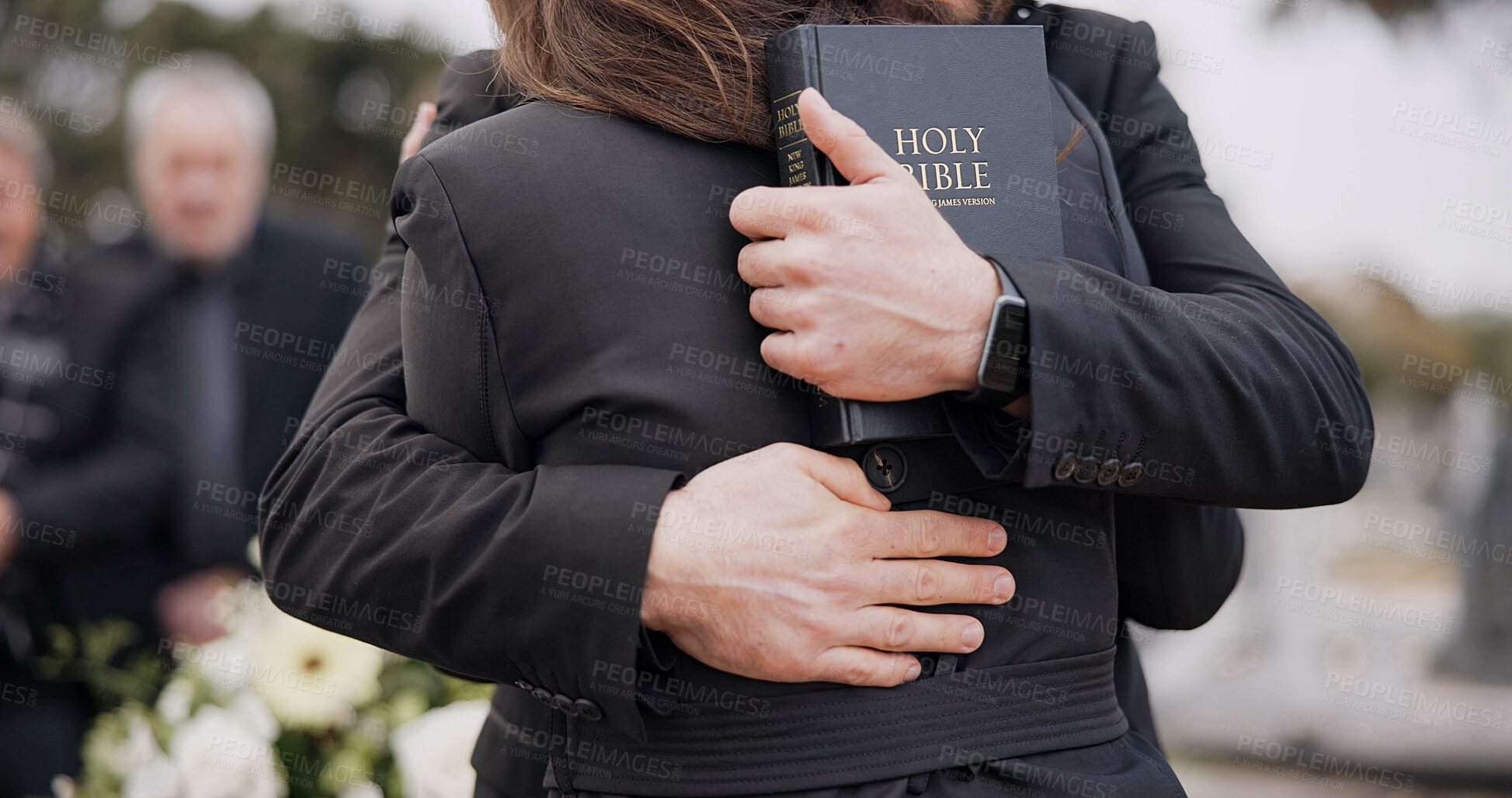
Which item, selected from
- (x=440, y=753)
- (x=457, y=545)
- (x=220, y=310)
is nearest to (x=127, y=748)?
(x=440, y=753)

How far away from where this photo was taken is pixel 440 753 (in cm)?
206

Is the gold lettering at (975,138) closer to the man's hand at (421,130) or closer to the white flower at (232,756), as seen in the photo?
the man's hand at (421,130)

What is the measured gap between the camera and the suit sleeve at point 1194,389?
1194 millimetres

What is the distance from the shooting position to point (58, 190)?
889cm

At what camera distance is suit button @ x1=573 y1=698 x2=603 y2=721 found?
1252 millimetres

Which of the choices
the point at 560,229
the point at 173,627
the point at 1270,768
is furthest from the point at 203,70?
the point at 1270,768

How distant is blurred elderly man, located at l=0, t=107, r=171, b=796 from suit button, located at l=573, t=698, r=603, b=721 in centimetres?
285

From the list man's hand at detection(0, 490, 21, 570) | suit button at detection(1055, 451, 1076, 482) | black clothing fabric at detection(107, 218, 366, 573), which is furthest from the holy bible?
man's hand at detection(0, 490, 21, 570)

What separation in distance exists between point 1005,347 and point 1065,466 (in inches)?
5.6

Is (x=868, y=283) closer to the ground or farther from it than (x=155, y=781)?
farther from it

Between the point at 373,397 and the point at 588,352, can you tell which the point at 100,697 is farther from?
the point at 588,352

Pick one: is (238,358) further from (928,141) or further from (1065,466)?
(1065,466)

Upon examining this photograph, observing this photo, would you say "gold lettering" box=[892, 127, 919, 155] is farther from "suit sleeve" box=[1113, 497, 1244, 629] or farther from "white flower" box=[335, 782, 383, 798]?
"white flower" box=[335, 782, 383, 798]

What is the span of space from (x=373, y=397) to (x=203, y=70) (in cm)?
344
